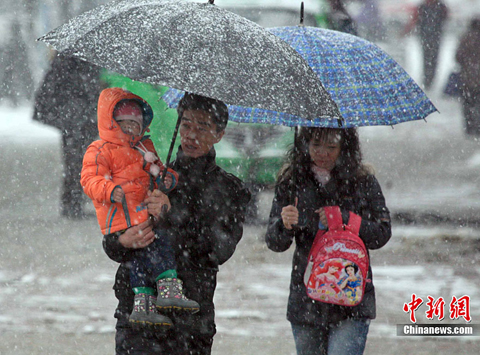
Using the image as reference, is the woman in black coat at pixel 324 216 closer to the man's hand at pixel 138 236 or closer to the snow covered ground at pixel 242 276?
the man's hand at pixel 138 236

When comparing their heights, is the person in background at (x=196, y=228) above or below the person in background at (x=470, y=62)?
below

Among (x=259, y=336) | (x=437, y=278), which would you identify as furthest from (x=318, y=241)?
(x=437, y=278)

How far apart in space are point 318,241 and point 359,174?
39 cm

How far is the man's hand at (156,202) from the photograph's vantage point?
290cm

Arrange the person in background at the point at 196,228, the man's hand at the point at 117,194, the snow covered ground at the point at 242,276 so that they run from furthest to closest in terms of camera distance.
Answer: the snow covered ground at the point at 242,276 < the person in background at the point at 196,228 < the man's hand at the point at 117,194

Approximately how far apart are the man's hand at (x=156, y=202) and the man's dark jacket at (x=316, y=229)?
29.4 inches

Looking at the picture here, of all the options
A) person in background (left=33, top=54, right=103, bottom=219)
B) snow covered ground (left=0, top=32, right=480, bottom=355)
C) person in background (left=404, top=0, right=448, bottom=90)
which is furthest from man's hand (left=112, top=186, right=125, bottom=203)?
person in background (left=404, top=0, right=448, bottom=90)

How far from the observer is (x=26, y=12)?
60.2ft

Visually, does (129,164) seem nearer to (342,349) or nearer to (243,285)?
(342,349)

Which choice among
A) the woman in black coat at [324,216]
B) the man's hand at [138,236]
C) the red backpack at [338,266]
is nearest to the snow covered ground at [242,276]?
the woman in black coat at [324,216]

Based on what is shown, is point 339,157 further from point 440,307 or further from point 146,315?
point 440,307

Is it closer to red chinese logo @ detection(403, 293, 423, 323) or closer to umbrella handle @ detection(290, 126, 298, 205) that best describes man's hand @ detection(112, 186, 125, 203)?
umbrella handle @ detection(290, 126, 298, 205)

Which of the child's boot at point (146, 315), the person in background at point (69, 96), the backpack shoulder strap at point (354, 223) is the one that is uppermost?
the person in background at point (69, 96)

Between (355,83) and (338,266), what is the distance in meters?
0.89
